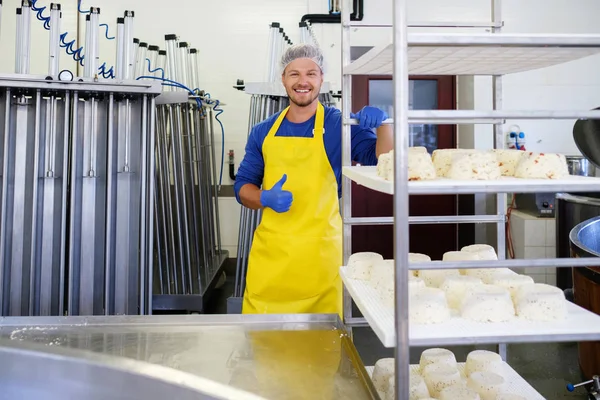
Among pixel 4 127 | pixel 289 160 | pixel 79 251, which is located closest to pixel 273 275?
pixel 289 160

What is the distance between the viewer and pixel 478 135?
440 centimetres

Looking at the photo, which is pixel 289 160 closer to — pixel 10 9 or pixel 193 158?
pixel 193 158

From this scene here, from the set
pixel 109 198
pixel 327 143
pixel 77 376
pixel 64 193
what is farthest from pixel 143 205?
pixel 77 376

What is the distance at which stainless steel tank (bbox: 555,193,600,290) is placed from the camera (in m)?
3.33

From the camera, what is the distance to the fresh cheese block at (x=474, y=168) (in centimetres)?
102

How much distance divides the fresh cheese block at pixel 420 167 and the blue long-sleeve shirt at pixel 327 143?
3.40 feet

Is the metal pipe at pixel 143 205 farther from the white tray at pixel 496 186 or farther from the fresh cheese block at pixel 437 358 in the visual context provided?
the white tray at pixel 496 186

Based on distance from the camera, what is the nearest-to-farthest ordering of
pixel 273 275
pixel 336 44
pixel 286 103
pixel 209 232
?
pixel 273 275 < pixel 286 103 < pixel 209 232 < pixel 336 44

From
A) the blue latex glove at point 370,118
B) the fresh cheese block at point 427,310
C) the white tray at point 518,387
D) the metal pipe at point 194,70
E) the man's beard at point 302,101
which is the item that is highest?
the metal pipe at point 194,70

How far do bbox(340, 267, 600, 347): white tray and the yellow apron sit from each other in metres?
1.07

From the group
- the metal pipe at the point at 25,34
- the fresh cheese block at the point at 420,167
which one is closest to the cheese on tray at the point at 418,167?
the fresh cheese block at the point at 420,167

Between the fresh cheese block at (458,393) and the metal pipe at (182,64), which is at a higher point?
the metal pipe at (182,64)

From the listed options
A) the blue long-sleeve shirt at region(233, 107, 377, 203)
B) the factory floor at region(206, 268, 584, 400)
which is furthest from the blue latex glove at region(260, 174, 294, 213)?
the factory floor at region(206, 268, 584, 400)

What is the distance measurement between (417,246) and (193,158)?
2.27 m
